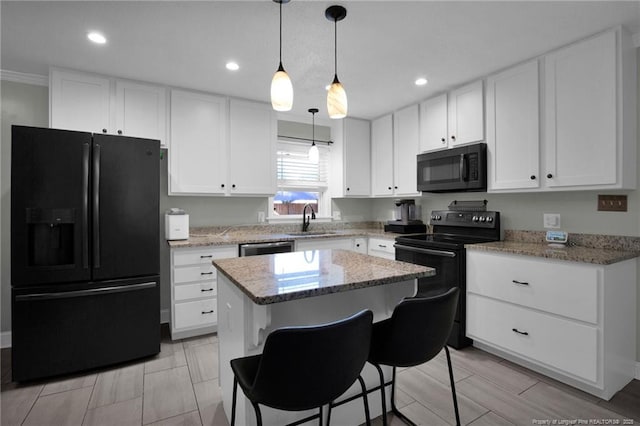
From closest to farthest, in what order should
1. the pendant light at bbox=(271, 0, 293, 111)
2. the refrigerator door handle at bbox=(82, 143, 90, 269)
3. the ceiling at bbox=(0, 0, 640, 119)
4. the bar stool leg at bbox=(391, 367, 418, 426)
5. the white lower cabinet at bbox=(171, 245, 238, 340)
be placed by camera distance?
the pendant light at bbox=(271, 0, 293, 111)
the bar stool leg at bbox=(391, 367, 418, 426)
the ceiling at bbox=(0, 0, 640, 119)
the refrigerator door handle at bbox=(82, 143, 90, 269)
the white lower cabinet at bbox=(171, 245, 238, 340)

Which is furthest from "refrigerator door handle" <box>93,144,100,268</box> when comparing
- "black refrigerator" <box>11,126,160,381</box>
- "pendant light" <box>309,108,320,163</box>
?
"pendant light" <box>309,108,320,163</box>

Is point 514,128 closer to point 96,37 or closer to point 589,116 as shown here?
point 589,116

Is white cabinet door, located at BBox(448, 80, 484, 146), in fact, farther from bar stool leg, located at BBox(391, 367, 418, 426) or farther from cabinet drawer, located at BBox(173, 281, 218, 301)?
cabinet drawer, located at BBox(173, 281, 218, 301)

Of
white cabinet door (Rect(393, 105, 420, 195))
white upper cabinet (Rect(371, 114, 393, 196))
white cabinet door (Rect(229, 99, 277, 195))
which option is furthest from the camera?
white upper cabinet (Rect(371, 114, 393, 196))

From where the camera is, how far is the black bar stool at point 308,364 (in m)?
0.95

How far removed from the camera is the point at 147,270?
2531mm

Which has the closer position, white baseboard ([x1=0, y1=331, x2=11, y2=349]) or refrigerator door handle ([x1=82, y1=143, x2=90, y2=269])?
refrigerator door handle ([x1=82, y1=143, x2=90, y2=269])

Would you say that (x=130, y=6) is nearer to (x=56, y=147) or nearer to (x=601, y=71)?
(x=56, y=147)

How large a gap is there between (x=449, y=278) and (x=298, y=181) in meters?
2.27

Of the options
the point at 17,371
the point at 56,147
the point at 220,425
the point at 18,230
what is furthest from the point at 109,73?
the point at 220,425

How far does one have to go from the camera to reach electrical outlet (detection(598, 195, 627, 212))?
2248 millimetres

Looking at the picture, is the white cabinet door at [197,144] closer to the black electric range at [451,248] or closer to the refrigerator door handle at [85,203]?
the refrigerator door handle at [85,203]

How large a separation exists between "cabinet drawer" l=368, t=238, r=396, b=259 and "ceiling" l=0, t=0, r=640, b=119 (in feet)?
5.58

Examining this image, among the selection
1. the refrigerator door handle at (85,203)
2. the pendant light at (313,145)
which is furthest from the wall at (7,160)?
the pendant light at (313,145)
